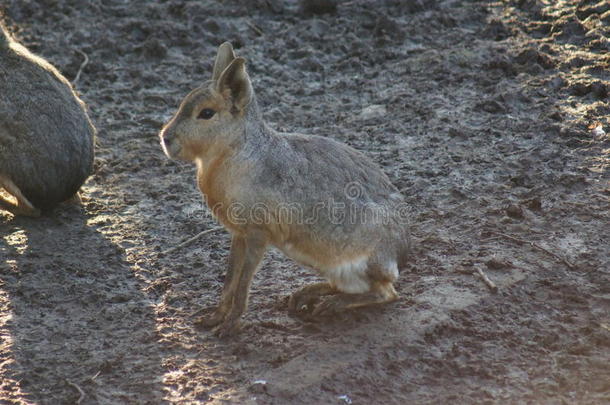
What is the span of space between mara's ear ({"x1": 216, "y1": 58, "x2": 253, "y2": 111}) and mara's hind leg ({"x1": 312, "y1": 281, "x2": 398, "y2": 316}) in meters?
1.02

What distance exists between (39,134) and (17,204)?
17.5 inches

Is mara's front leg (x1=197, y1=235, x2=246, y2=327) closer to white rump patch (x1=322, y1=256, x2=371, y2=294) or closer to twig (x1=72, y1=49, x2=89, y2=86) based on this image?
white rump patch (x1=322, y1=256, x2=371, y2=294)

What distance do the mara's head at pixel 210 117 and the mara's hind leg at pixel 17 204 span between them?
5.59 feet

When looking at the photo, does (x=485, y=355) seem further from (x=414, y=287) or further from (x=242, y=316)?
(x=242, y=316)

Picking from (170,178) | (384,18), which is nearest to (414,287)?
(170,178)

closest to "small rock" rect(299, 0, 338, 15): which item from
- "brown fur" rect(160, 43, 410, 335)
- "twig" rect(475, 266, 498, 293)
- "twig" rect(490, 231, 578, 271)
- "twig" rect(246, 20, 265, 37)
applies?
"twig" rect(246, 20, 265, 37)

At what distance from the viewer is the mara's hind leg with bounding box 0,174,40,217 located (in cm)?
565

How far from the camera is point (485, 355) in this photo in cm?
424

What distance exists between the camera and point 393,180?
596 centimetres

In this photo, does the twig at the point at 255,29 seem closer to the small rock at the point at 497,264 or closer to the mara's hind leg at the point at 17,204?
the mara's hind leg at the point at 17,204

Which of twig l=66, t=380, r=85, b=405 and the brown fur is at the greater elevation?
the brown fur

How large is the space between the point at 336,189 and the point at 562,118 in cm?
256

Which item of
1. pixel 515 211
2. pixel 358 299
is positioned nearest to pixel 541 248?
pixel 515 211

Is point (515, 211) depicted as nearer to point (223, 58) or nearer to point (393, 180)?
point (393, 180)
